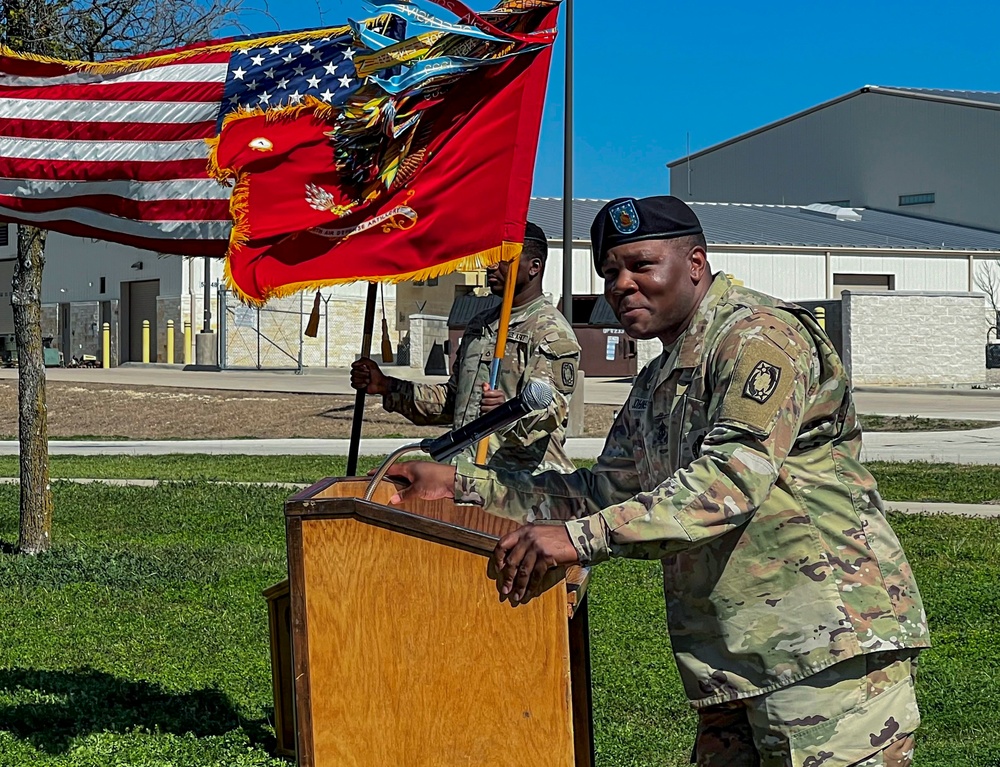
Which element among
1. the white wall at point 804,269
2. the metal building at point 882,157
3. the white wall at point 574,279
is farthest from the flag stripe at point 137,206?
the metal building at point 882,157

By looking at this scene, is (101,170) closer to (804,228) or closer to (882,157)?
(804,228)

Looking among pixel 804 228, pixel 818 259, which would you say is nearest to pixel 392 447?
pixel 818 259

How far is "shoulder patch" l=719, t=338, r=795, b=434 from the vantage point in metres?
2.77

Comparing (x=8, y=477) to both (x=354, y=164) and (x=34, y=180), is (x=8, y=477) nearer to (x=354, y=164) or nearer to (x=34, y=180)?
(x=34, y=180)

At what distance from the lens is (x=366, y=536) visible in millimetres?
3180

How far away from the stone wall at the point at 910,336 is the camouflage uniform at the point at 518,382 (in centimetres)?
2996

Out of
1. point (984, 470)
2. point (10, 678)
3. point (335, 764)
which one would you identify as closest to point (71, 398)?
point (984, 470)

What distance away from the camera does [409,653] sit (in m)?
3.21

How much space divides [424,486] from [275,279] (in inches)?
63.4

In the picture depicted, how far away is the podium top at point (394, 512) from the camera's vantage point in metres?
3.10

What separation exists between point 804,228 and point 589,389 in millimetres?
23927

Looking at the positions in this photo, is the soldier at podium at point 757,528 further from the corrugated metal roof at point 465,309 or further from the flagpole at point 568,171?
the corrugated metal roof at point 465,309

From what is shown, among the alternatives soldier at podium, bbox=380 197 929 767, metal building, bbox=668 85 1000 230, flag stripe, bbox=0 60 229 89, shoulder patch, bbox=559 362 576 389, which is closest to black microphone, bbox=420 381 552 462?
soldier at podium, bbox=380 197 929 767

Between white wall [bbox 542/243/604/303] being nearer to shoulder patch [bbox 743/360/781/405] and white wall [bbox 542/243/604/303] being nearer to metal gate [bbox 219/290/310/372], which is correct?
metal gate [bbox 219/290/310/372]
